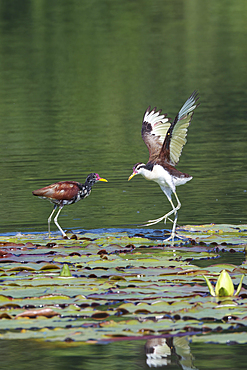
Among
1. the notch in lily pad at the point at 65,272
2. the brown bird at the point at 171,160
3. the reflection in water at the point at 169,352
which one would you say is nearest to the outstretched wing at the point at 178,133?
the brown bird at the point at 171,160

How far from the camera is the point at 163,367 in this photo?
6.77 meters

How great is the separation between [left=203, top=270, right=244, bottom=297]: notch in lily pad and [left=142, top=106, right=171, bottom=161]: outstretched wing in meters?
6.35

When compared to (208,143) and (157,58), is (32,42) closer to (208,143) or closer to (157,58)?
(157,58)

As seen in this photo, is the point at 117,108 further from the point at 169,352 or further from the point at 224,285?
the point at 169,352

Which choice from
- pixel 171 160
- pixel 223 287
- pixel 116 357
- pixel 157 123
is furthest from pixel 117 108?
pixel 116 357

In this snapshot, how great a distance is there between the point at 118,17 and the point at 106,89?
113ft

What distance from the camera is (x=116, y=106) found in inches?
1261

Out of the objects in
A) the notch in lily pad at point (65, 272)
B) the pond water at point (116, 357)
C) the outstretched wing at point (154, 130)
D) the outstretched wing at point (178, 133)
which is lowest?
the pond water at point (116, 357)

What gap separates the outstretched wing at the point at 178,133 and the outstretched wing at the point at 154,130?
1.02 m

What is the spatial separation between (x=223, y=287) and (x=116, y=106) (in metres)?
24.5

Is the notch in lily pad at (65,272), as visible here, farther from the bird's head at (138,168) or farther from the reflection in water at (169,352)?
the bird's head at (138,168)

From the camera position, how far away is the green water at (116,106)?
15.9 metres

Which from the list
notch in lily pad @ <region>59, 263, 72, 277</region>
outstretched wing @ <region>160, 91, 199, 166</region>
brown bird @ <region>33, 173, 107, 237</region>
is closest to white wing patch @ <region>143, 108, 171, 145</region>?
outstretched wing @ <region>160, 91, 199, 166</region>

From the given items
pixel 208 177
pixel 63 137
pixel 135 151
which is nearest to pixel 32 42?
pixel 63 137
